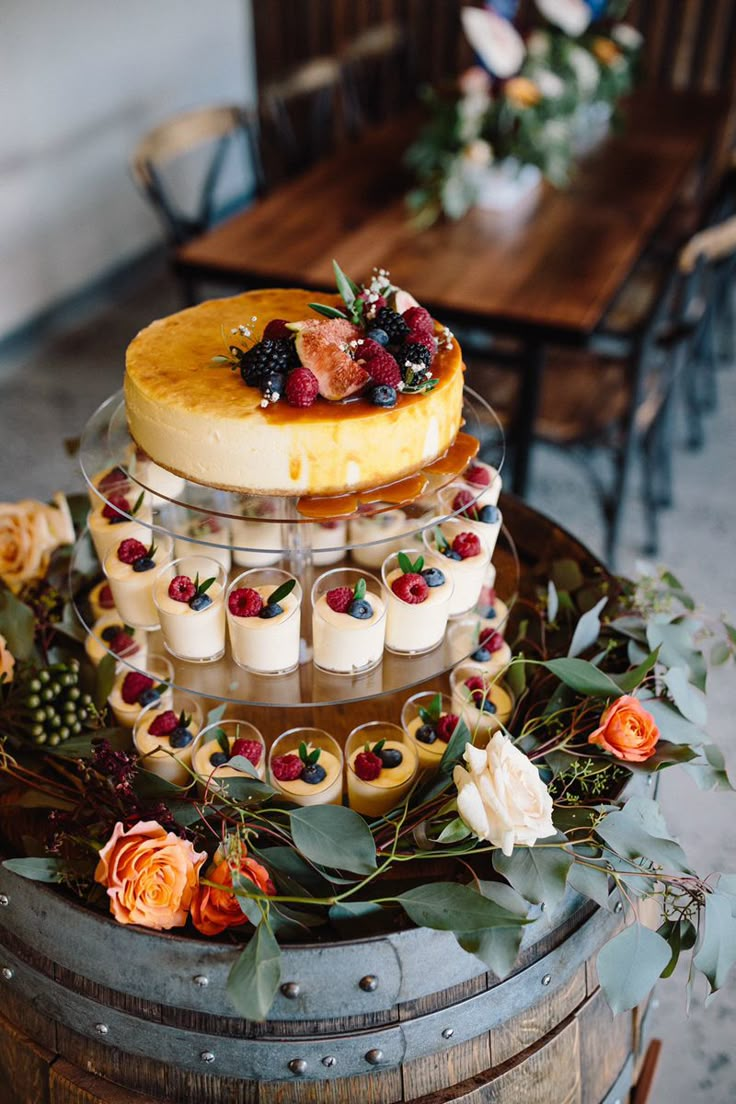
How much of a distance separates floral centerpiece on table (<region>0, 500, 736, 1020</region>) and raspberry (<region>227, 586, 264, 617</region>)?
164mm

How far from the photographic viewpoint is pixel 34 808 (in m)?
1.36

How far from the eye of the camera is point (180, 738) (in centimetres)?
140

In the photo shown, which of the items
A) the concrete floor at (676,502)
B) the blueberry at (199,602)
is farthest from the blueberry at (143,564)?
the concrete floor at (676,502)

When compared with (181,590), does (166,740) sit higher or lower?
lower

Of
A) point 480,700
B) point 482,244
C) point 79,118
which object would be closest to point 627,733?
point 480,700

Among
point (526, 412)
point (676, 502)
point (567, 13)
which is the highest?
point (567, 13)

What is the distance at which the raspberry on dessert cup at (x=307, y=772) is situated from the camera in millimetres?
1338

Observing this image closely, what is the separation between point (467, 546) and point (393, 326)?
341mm

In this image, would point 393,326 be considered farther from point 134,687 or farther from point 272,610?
point 134,687

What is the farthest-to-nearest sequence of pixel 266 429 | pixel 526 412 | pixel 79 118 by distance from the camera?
pixel 79 118 → pixel 526 412 → pixel 266 429

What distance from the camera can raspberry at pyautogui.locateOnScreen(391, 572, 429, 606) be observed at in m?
1.40

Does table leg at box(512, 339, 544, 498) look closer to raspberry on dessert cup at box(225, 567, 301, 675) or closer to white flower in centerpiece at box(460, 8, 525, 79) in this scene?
white flower in centerpiece at box(460, 8, 525, 79)

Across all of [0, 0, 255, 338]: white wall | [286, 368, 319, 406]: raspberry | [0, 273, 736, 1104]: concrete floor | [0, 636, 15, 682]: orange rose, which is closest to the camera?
[286, 368, 319, 406]: raspberry

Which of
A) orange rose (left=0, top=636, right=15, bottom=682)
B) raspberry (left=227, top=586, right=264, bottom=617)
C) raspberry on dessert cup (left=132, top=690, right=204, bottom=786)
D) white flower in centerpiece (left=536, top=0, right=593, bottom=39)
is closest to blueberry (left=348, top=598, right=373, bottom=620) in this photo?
raspberry (left=227, top=586, right=264, bottom=617)
